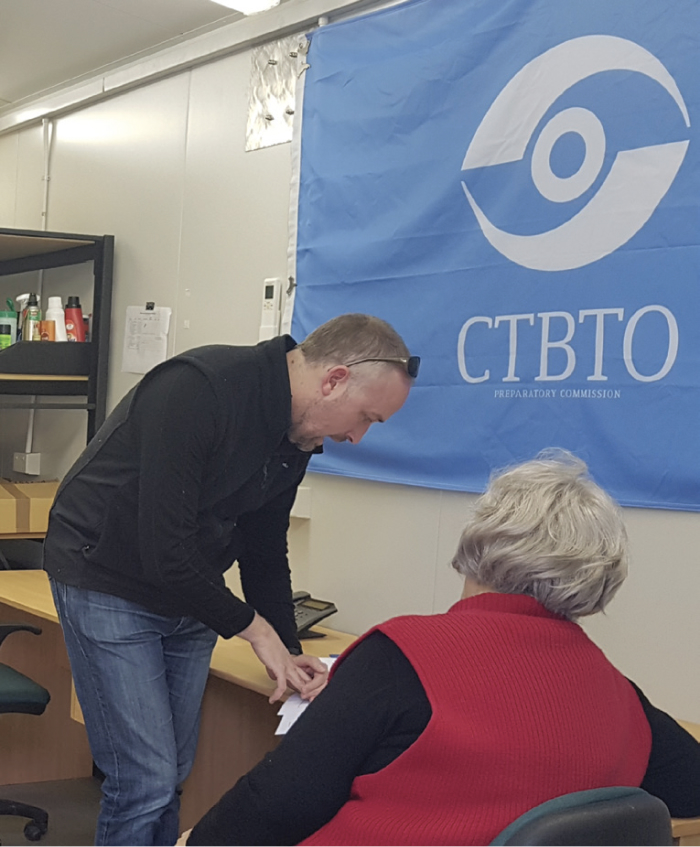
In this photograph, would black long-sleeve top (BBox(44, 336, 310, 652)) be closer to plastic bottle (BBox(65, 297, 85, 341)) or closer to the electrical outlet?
plastic bottle (BBox(65, 297, 85, 341))

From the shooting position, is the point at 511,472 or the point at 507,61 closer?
the point at 511,472

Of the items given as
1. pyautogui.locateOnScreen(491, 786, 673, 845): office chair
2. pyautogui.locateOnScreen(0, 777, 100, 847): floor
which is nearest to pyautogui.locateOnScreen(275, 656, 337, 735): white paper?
pyautogui.locateOnScreen(491, 786, 673, 845): office chair

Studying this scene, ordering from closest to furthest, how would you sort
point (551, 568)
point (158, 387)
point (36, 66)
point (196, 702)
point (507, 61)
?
point (551, 568)
point (158, 387)
point (196, 702)
point (507, 61)
point (36, 66)

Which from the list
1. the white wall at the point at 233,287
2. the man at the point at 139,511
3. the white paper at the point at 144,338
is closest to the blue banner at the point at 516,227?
the white wall at the point at 233,287

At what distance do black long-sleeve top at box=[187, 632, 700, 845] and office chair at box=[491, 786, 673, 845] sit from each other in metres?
0.16

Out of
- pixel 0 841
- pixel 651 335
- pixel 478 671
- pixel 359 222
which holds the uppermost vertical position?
pixel 359 222

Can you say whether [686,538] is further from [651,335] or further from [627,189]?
[627,189]

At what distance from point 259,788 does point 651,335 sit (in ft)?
4.50

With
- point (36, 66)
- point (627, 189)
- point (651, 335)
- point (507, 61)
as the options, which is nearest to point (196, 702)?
point (651, 335)

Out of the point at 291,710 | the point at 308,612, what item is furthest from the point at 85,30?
the point at 291,710

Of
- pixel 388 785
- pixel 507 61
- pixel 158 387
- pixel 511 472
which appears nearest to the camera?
pixel 388 785

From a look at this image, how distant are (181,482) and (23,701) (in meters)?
1.39

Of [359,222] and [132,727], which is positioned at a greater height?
[359,222]

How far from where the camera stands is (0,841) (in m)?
2.96
